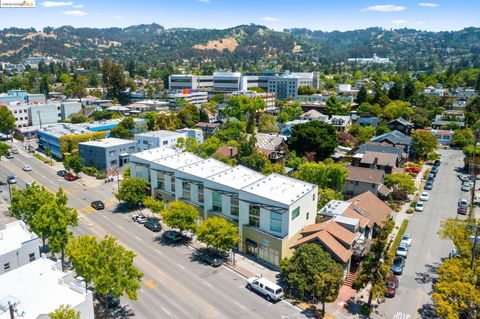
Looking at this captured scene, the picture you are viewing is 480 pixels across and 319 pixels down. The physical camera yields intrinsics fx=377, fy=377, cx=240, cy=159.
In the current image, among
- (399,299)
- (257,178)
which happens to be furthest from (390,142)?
(399,299)

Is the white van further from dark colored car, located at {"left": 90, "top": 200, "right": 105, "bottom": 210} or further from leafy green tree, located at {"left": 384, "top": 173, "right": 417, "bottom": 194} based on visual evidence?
leafy green tree, located at {"left": 384, "top": 173, "right": 417, "bottom": 194}

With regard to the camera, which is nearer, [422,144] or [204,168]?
[204,168]

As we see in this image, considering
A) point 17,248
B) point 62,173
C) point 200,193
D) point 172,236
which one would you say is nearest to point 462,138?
point 200,193

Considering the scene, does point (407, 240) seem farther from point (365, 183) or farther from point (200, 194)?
point (200, 194)

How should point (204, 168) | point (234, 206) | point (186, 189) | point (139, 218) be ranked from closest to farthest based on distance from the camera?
point (234, 206)
point (186, 189)
point (139, 218)
point (204, 168)

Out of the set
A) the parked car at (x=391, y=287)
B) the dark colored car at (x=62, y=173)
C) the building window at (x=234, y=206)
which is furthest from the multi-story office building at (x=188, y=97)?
the parked car at (x=391, y=287)

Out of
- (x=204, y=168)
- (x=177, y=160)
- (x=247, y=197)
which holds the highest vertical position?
(x=177, y=160)

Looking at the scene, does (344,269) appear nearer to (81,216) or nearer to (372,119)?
(81,216)
